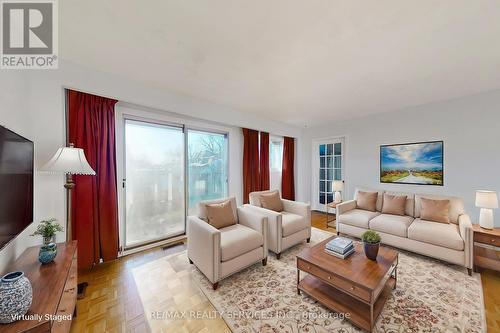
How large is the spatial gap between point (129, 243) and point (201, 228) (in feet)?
4.77

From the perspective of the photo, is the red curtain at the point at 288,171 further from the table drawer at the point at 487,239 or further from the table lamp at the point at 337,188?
the table drawer at the point at 487,239

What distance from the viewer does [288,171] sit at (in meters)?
4.93

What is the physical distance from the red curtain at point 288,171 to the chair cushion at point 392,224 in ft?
7.41

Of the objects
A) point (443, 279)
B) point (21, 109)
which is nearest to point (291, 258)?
point (443, 279)

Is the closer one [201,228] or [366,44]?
[366,44]

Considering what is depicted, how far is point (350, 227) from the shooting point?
305cm

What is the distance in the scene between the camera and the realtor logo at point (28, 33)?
4.27 feet

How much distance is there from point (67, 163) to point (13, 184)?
520mm

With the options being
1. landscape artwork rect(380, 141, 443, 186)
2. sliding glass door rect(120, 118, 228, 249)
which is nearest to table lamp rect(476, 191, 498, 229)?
landscape artwork rect(380, 141, 443, 186)

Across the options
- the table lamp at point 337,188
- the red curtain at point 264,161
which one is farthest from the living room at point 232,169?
the red curtain at point 264,161

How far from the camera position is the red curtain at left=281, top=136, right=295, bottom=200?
4854 millimetres

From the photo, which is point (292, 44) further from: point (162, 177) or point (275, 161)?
point (275, 161)

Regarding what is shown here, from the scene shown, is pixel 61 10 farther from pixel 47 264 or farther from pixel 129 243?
pixel 129 243

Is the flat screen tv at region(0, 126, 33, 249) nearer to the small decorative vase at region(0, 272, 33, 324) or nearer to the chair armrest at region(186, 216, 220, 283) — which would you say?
the small decorative vase at region(0, 272, 33, 324)
